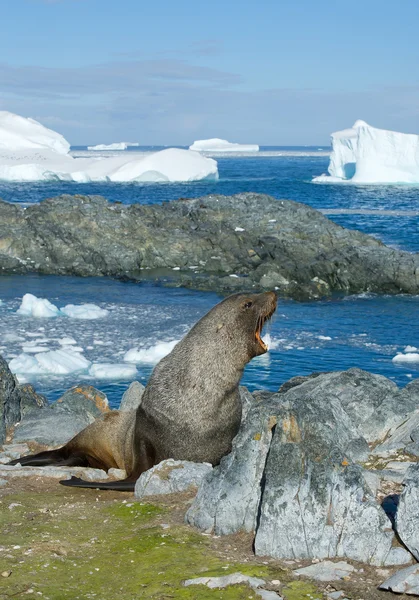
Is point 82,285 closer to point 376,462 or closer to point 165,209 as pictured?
point 165,209

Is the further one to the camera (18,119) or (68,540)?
(18,119)

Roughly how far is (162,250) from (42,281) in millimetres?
6309

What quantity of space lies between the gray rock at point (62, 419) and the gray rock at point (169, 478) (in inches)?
132

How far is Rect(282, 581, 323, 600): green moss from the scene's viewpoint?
5.27 meters

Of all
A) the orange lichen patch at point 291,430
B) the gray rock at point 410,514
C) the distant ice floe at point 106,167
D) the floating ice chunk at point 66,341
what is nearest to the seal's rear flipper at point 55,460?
the orange lichen patch at point 291,430

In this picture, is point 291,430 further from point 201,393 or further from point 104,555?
point 104,555

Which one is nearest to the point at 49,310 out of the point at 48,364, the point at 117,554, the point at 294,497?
the point at 48,364

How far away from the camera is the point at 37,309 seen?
89.6 ft

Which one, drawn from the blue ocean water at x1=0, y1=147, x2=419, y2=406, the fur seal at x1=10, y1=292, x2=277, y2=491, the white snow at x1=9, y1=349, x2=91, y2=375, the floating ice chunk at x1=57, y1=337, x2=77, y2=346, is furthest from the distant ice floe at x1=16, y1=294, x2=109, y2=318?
the fur seal at x1=10, y1=292, x2=277, y2=491

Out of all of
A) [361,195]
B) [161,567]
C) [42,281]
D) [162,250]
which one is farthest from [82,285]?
[361,195]

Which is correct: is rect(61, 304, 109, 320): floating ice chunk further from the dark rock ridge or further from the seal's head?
the seal's head

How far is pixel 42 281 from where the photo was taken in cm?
3562

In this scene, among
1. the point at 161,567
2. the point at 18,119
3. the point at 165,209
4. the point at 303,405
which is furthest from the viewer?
the point at 18,119

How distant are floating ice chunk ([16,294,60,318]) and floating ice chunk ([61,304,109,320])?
37 centimetres
